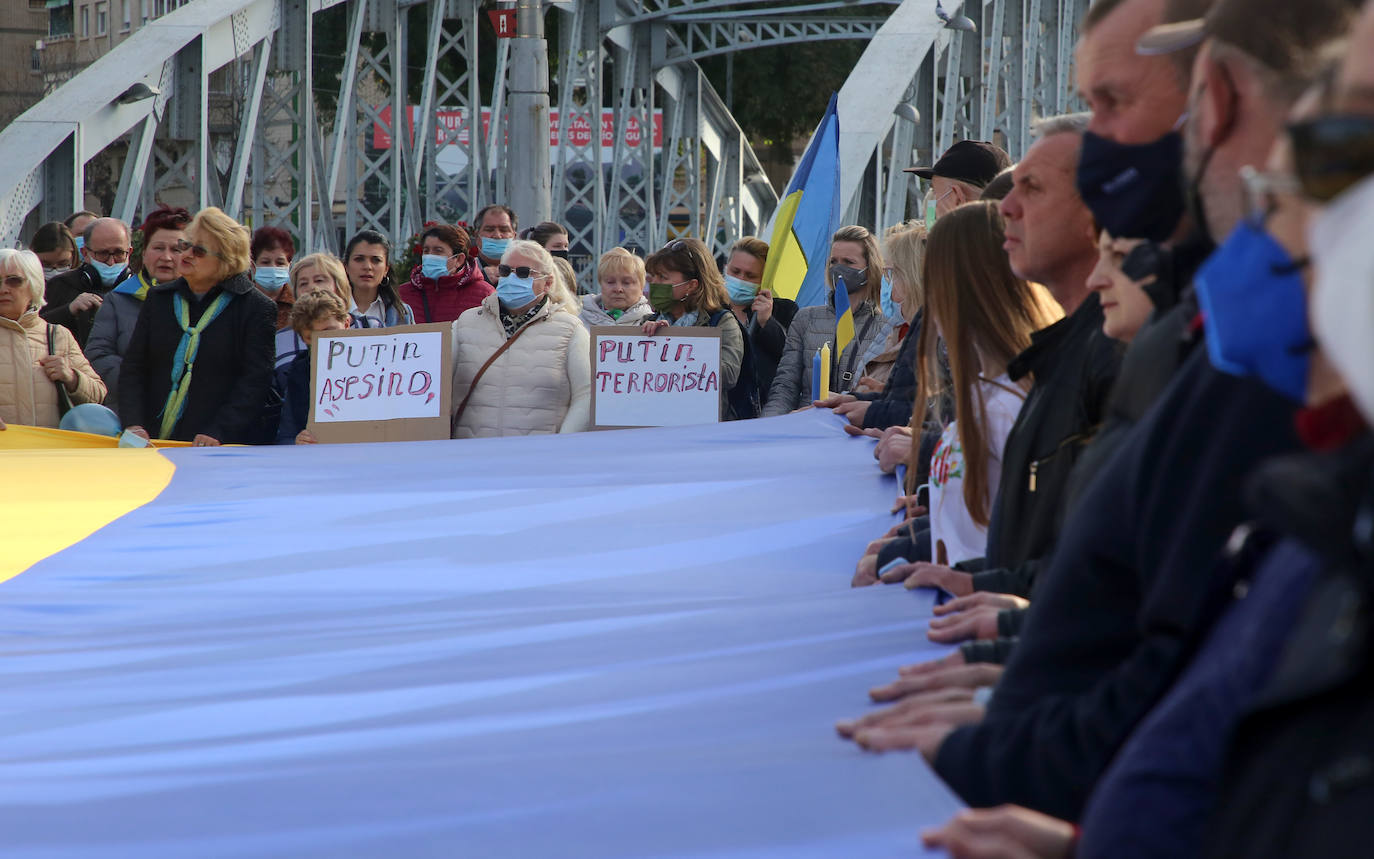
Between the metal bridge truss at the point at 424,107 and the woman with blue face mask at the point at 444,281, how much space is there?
327cm

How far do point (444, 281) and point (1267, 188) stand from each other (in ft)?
26.3

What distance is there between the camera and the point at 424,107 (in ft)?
58.0

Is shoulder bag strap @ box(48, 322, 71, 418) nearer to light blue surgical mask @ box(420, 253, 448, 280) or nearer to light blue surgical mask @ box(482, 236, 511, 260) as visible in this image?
light blue surgical mask @ box(420, 253, 448, 280)

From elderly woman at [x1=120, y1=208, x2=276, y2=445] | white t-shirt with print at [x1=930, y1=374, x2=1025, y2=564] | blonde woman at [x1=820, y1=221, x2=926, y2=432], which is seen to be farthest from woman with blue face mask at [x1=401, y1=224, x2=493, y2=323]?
white t-shirt with print at [x1=930, y1=374, x2=1025, y2=564]

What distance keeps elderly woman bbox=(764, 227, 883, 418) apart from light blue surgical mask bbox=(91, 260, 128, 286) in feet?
11.5

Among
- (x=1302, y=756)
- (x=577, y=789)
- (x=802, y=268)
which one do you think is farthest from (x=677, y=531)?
(x=802, y=268)

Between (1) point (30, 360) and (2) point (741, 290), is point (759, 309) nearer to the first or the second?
(2) point (741, 290)

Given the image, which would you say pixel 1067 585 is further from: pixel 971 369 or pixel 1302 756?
pixel 971 369

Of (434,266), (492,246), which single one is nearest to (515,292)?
→ (434,266)

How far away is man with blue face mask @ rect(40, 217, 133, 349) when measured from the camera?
331 inches

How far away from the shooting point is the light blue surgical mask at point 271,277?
813cm

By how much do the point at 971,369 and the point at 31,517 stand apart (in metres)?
2.99

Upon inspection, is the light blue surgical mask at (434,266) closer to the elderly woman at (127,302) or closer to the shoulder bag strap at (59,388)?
the elderly woman at (127,302)

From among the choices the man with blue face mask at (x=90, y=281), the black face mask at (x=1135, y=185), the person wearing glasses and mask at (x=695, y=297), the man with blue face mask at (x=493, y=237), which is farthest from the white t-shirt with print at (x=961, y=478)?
the man with blue face mask at (x=493, y=237)
